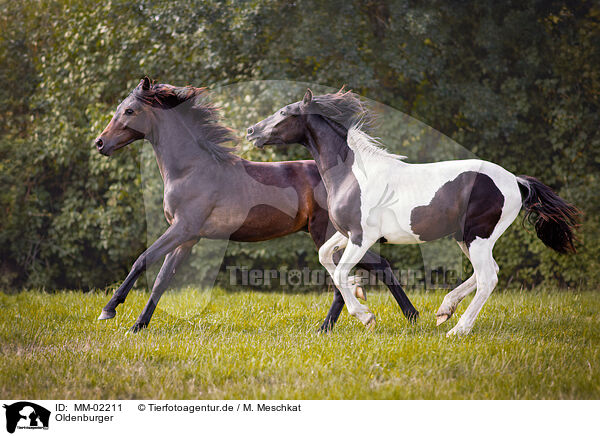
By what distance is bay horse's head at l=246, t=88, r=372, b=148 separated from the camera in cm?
473

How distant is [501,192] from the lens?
440 centimetres

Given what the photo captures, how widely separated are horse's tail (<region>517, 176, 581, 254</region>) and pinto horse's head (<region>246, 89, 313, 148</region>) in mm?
1923

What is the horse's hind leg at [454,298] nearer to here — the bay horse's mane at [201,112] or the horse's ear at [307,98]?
the horse's ear at [307,98]

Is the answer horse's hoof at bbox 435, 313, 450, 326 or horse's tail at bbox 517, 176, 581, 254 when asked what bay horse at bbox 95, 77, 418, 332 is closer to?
horse's hoof at bbox 435, 313, 450, 326

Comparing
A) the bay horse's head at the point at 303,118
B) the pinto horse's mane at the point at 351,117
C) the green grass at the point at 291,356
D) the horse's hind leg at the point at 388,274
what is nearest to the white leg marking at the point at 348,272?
the green grass at the point at 291,356

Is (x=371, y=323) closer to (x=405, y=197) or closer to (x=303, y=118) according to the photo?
(x=405, y=197)

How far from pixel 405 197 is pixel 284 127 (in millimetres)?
1215

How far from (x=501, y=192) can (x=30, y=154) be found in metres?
8.10

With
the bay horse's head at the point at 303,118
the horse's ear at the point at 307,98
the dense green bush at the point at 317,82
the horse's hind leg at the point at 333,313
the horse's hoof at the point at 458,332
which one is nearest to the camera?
the horse's hoof at the point at 458,332

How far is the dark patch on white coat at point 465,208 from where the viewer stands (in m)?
4.38

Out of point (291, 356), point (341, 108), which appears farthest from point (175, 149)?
point (291, 356)

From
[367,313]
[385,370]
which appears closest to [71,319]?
[367,313]
